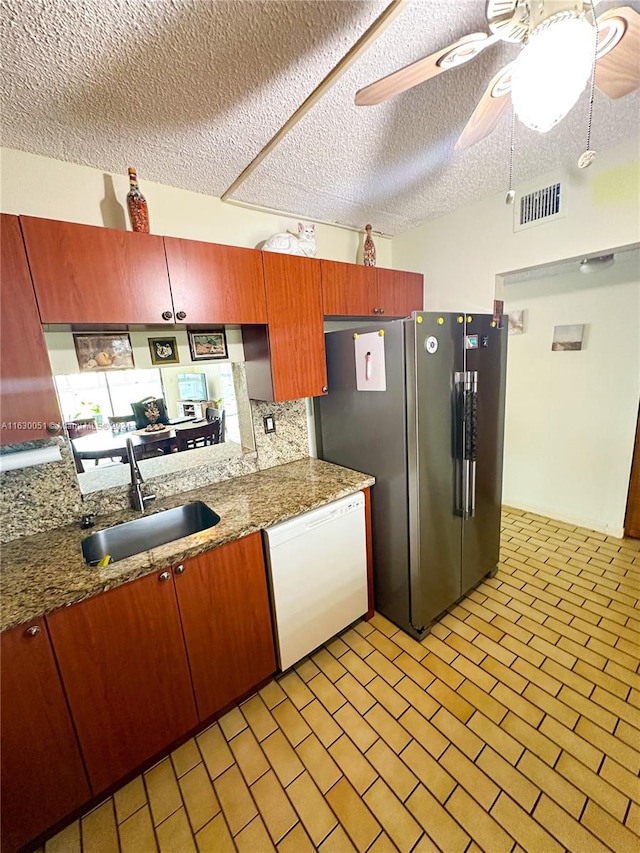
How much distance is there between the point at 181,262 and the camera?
4.76 feet

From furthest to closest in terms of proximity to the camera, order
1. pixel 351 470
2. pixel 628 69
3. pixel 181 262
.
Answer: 1. pixel 351 470
2. pixel 181 262
3. pixel 628 69

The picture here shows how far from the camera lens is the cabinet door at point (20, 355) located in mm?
1127

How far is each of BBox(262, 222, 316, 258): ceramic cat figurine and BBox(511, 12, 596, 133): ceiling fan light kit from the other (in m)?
1.23

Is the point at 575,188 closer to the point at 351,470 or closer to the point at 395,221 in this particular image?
the point at 395,221

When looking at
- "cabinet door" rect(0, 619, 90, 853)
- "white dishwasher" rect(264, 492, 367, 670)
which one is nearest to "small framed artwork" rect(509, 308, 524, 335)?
"white dishwasher" rect(264, 492, 367, 670)

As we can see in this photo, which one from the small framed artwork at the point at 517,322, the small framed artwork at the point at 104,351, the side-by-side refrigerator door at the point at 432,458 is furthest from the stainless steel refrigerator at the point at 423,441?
the small framed artwork at the point at 517,322

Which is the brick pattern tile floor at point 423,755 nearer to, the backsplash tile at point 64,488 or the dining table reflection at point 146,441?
the backsplash tile at point 64,488

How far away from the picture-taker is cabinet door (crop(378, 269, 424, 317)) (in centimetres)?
228

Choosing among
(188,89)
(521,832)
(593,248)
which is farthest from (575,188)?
(521,832)

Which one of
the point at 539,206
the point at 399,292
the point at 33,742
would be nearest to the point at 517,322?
the point at 539,206

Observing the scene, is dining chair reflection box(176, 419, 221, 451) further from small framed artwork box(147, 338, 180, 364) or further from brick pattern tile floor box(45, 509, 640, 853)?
brick pattern tile floor box(45, 509, 640, 853)

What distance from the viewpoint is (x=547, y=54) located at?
773 millimetres

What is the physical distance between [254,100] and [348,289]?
1.01m

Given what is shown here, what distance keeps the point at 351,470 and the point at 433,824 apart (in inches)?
57.5
